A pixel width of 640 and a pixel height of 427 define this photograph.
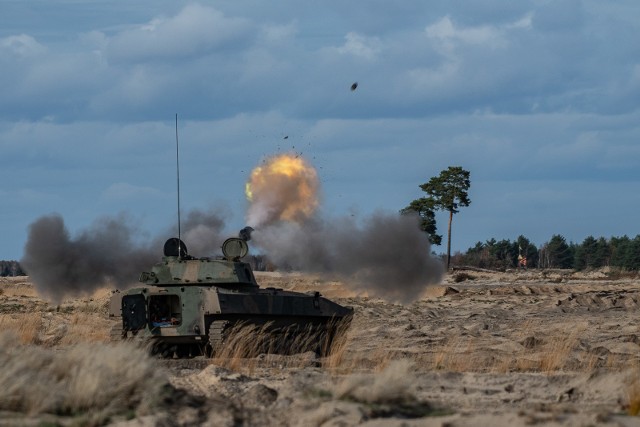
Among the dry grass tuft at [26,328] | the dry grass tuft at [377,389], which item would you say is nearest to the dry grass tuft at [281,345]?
the dry grass tuft at [26,328]

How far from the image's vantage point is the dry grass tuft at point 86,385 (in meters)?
11.5

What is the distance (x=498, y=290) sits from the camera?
179ft

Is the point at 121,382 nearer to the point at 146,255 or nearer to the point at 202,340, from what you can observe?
the point at 202,340

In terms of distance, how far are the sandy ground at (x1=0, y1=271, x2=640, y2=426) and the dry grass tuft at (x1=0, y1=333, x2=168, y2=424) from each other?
0.89 feet

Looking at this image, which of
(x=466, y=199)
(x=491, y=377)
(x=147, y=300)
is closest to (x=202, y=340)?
(x=147, y=300)

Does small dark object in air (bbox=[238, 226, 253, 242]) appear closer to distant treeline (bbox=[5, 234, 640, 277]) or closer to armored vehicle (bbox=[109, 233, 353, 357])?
armored vehicle (bbox=[109, 233, 353, 357])

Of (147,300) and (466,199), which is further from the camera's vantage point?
(466,199)

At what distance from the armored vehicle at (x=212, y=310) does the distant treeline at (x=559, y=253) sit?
270ft

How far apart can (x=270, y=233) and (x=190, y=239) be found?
2.23m

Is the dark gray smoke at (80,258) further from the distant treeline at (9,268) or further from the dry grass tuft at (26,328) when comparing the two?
the distant treeline at (9,268)

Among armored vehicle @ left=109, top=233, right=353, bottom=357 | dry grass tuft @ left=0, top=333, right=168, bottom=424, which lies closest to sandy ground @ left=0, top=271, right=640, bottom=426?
dry grass tuft @ left=0, top=333, right=168, bottom=424

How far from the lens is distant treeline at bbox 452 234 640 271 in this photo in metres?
109

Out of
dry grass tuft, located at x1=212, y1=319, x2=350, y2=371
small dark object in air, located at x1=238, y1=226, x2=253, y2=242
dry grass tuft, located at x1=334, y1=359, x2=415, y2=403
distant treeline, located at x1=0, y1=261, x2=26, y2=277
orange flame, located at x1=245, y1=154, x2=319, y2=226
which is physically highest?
orange flame, located at x1=245, y1=154, x2=319, y2=226

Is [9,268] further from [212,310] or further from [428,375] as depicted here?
[428,375]
